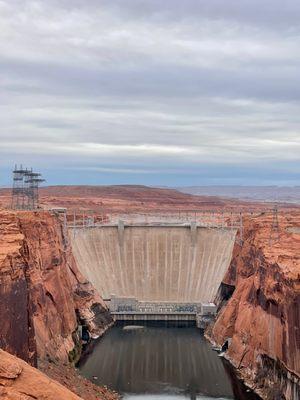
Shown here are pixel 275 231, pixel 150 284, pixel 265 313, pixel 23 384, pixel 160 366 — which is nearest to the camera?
pixel 23 384

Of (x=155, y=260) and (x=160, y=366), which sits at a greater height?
(x=155, y=260)

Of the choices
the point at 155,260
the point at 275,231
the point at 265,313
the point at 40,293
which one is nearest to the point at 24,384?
the point at 40,293

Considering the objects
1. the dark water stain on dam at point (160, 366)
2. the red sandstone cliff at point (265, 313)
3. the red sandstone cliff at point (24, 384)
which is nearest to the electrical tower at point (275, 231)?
the red sandstone cliff at point (265, 313)

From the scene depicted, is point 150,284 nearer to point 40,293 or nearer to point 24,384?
point 40,293

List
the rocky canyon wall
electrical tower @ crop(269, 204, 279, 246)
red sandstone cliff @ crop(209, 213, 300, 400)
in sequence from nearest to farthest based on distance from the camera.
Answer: the rocky canyon wall
red sandstone cliff @ crop(209, 213, 300, 400)
electrical tower @ crop(269, 204, 279, 246)

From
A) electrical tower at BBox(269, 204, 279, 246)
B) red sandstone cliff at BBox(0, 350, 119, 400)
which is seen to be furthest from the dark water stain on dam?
red sandstone cliff at BBox(0, 350, 119, 400)

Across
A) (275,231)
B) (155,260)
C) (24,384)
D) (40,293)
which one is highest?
(275,231)

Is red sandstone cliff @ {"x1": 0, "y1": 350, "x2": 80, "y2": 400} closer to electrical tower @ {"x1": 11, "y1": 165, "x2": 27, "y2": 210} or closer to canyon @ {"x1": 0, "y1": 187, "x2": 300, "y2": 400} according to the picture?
canyon @ {"x1": 0, "y1": 187, "x2": 300, "y2": 400}

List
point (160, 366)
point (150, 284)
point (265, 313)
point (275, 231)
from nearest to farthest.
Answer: point (265, 313)
point (160, 366)
point (275, 231)
point (150, 284)
